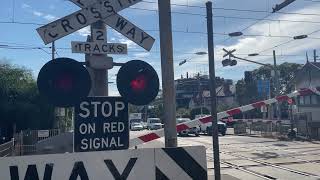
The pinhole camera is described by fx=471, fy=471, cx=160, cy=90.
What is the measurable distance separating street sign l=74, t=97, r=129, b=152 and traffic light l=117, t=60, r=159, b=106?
102 millimetres

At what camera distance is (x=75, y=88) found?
14.1 ft

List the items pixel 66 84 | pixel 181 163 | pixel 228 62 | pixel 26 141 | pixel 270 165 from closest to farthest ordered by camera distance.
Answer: pixel 181 163, pixel 66 84, pixel 270 165, pixel 26 141, pixel 228 62

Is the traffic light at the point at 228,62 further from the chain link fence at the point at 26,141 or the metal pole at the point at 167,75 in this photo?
the metal pole at the point at 167,75

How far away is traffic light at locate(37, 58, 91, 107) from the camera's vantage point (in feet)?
14.1

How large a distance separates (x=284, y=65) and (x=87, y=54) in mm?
98292

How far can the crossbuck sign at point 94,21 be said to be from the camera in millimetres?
4391

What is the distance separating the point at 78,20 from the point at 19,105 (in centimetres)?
3015

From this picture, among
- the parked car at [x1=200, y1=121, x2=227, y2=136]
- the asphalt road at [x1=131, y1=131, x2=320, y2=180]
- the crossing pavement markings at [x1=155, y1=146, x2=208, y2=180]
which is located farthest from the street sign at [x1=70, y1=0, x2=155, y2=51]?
the parked car at [x1=200, y1=121, x2=227, y2=136]

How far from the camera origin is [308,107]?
131 ft

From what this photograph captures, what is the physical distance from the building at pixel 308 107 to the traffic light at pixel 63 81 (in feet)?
99.8

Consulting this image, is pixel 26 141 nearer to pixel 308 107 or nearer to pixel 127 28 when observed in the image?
pixel 127 28

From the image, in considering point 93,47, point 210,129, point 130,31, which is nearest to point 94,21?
point 93,47

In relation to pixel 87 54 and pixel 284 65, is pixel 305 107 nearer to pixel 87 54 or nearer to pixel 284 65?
pixel 87 54

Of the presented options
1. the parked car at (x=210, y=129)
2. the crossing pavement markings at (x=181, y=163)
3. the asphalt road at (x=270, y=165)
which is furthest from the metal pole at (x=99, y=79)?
the parked car at (x=210, y=129)
